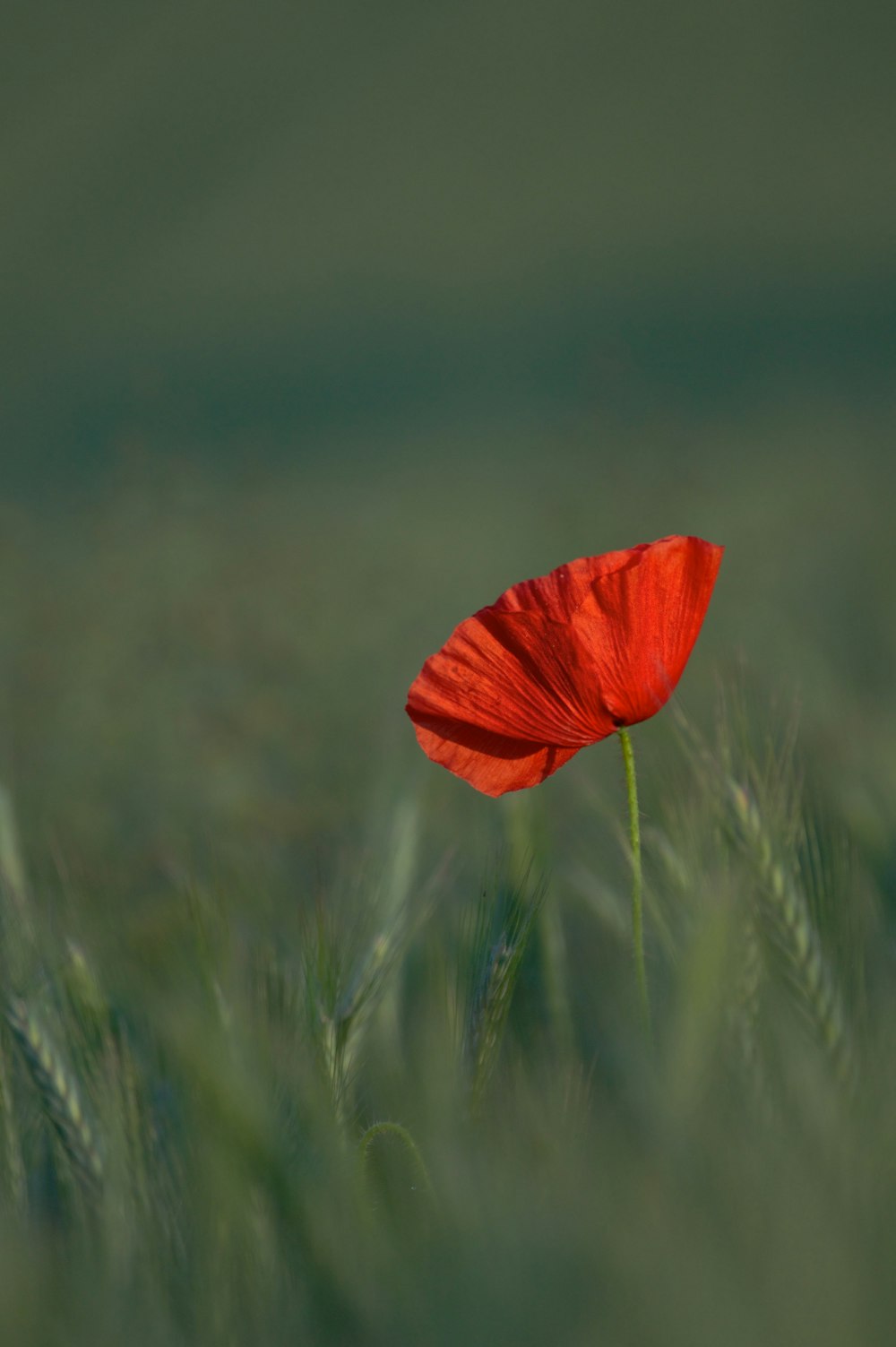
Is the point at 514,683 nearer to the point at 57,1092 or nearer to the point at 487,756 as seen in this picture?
the point at 487,756

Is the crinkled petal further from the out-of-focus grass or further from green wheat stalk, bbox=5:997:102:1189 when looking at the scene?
green wheat stalk, bbox=5:997:102:1189

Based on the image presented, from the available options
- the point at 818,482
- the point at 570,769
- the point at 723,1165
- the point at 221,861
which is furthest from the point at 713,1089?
the point at 818,482

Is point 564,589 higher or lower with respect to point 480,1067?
higher

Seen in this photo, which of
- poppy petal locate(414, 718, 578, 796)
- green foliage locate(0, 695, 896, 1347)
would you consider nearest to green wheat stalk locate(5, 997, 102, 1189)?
green foliage locate(0, 695, 896, 1347)

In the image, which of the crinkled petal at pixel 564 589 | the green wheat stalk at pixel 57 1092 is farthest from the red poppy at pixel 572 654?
the green wheat stalk at pixel 57 1092

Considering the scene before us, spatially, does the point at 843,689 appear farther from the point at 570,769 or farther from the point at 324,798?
the point at 324,798

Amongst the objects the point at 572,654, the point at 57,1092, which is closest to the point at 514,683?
the point at 572,654

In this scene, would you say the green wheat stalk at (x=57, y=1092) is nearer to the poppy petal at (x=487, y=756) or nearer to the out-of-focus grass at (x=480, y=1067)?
the out-of-focus grass at (x=480, y=1067)

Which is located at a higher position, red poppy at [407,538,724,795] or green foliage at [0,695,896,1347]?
red poppy at [407,538,724,795]
